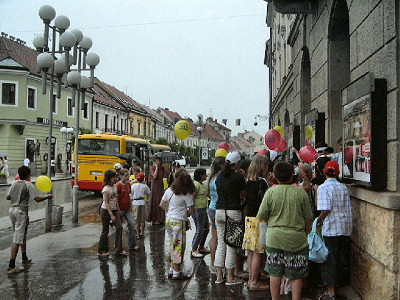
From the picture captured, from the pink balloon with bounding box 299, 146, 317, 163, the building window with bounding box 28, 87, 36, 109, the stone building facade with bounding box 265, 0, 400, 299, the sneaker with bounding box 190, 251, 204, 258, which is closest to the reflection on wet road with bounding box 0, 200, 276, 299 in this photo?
the sneaker with bounding box 190, 251, 204, 258

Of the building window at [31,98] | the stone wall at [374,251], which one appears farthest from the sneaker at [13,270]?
the building window at [31,98]

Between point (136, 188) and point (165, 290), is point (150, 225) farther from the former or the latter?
point (165, 290)

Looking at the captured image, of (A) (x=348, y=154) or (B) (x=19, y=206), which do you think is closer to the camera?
(A) (x=348, y=154)

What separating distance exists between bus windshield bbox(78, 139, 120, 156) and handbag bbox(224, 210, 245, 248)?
14663 mm

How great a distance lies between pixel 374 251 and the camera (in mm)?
4988

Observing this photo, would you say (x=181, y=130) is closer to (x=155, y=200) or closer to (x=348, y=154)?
(x=155, y=200)

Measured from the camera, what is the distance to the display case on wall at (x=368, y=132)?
494 centimetres

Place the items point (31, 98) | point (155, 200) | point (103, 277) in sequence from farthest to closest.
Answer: point (31, 98)
point (155, 200)
point (103, 277)

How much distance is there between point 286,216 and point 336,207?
1067 mm

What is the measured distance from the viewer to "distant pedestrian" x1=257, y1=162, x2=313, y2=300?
464cm

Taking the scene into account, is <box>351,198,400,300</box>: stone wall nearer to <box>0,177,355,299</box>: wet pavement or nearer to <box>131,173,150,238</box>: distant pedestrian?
<box>0,177,355,299</box>: wet pavement

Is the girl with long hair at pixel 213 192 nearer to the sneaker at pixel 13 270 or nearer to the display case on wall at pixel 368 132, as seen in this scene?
the display case on wall at pixel 368 132

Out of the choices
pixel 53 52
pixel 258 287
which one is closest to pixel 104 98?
pixel 53 52

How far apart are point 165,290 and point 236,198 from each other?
1.59m
